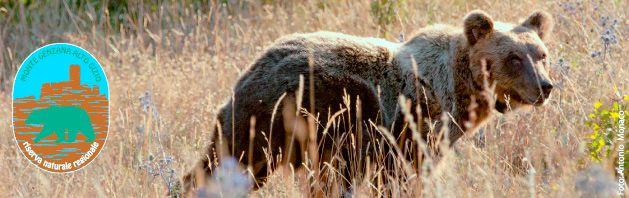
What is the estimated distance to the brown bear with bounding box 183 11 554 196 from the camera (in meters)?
4.75

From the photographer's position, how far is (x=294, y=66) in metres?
4.85

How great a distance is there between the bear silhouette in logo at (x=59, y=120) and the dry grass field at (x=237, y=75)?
27 centimetres

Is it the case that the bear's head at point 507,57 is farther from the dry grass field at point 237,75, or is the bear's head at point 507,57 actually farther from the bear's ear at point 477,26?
the dry grass field at point 237,75

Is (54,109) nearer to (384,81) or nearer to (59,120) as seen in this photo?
(59,120)

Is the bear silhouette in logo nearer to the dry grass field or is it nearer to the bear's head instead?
the dry grass field

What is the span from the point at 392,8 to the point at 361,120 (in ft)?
13.8

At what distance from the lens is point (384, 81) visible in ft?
16.8

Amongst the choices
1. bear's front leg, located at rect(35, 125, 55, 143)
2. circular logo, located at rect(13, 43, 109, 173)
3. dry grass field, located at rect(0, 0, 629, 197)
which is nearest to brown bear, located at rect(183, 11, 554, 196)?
dry grass field, located at rect(0, 0, 629, 197)

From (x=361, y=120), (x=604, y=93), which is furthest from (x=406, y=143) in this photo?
(x=604, y=93)

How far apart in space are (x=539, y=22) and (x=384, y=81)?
1.26m

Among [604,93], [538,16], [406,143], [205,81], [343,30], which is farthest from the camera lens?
[343,30]

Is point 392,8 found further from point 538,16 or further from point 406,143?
point 406,143

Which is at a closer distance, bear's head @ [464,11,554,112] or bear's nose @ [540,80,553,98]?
bear's nose @ [540,80,553,98]

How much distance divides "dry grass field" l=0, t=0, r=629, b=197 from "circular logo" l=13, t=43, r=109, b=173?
6.2 inches
